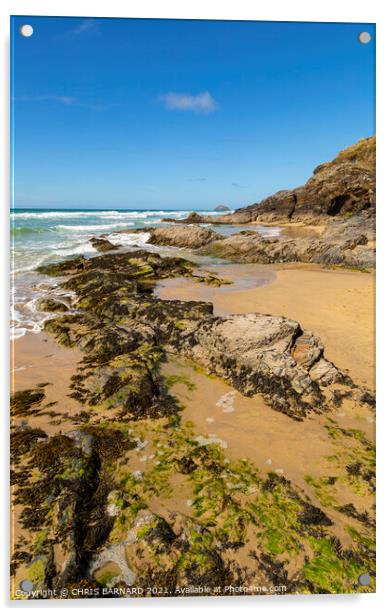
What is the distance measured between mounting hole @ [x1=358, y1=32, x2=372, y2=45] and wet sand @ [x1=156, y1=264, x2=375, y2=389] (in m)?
2.72

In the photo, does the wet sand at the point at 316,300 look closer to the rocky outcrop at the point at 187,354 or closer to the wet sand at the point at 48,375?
the rocky outcrop at the point at 187,354

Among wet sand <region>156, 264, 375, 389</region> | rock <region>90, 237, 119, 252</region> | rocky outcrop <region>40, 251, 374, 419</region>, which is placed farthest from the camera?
rock <region>90, 237, 119, 252</region>

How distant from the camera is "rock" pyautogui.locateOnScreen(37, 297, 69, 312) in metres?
6.99

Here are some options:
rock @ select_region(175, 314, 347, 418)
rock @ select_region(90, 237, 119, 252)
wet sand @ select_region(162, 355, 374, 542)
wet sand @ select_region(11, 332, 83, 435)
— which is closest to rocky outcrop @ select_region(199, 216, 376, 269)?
rock @ select_region(90, 237, 119, 252)

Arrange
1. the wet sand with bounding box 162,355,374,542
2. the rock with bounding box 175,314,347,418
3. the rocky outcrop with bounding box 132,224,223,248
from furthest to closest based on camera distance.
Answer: the rocky outcrop with bounding box 132,224,223,248 < the rock with bounding box 175,314,347,418 < the wet sand with bounding box 162,355,374,542

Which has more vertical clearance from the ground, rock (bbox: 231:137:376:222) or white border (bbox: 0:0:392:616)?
rock (bbox: 231:137:376:222)

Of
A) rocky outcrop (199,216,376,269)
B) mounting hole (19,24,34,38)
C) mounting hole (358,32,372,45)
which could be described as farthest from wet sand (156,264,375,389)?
mounting hole (19,24,34,38)

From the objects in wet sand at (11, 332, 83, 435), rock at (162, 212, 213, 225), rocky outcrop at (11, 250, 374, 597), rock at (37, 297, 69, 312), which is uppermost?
rock at (162, 212, 213, 225)

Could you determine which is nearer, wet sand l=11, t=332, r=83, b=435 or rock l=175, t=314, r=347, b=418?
wet sand l=11, t=332, r=83, b=435

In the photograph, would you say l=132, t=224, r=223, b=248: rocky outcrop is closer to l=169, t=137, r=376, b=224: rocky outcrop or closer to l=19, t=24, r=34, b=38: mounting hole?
l=169, t=137, r=376, b=224: rocky outcrop

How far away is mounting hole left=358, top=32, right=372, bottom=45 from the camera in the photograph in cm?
370
